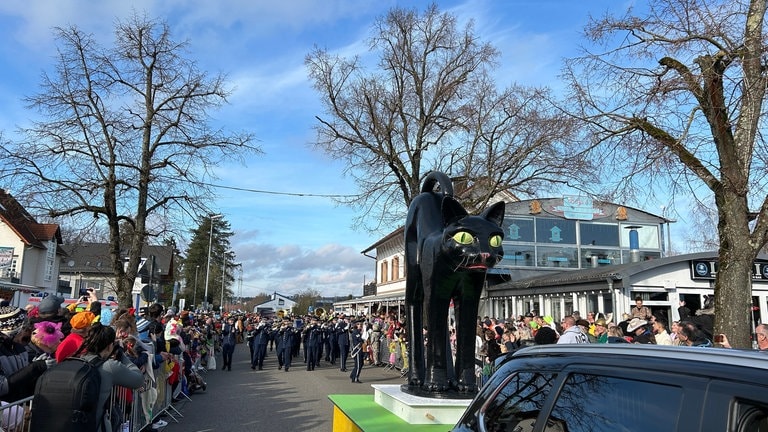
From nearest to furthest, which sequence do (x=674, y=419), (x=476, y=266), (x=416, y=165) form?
(x=674, y=419), (x=476, y=266), (x=416, y=165)

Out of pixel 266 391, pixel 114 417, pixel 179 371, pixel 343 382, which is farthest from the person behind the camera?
pixel 343 382

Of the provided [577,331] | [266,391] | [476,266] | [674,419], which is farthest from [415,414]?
[266,391]

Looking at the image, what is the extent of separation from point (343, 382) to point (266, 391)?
2.84 meters

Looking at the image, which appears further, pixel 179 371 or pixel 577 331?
pixel 179 371

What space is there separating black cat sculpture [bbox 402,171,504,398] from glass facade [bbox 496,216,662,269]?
2306cm

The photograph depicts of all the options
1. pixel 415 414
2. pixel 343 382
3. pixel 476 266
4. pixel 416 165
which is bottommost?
pixel 343 382

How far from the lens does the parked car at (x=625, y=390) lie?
1893mm

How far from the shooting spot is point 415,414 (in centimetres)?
573

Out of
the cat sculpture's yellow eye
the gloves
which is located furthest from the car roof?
the gloves

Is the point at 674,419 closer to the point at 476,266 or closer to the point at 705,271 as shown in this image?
the point at 476,266

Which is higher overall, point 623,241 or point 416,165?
point 416,165

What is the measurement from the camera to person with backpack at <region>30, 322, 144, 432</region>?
4.32 m

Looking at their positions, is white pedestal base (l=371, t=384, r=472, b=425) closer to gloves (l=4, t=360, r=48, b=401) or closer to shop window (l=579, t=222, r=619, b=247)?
gloves (l=4, t=360, r=48, b=401)

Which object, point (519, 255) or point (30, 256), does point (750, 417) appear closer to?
point (519, 255)
